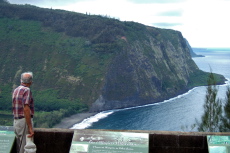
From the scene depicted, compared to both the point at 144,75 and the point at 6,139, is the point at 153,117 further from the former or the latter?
the point at 6,139

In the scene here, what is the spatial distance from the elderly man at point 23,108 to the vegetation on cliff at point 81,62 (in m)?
49.8

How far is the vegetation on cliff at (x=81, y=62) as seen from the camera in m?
62.0

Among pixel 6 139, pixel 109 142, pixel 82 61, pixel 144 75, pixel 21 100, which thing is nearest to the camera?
pixel 21 100

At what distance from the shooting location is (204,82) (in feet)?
287

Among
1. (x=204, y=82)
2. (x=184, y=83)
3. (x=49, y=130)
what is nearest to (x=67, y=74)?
(x=184, y=83)

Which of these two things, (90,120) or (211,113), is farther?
(90,120)

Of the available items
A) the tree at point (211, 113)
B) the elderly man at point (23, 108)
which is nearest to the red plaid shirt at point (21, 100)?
the elderly man at point (23, 108)

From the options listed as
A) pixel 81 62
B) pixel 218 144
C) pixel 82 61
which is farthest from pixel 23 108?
pixel 82 61

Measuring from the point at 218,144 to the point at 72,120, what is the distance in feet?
157

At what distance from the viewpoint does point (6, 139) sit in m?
5.06

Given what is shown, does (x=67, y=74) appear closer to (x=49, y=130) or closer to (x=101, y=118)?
(x=101, y=118)

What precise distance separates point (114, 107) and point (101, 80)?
6.28 m

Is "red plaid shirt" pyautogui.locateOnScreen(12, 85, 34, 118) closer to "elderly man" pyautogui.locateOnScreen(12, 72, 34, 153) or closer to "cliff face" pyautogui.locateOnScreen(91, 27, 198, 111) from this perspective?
"elderly man" pyautogui.locateOnScreen(12, 72, 34, 153)

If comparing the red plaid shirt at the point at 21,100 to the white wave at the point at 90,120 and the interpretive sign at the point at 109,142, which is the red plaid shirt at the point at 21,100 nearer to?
the interpretive sign at the point at 109,142
